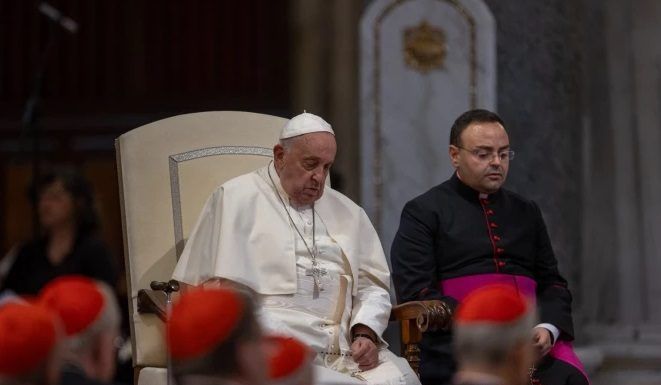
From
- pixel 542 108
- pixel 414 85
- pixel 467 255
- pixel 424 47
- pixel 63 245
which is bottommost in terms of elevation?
pixel 467 255

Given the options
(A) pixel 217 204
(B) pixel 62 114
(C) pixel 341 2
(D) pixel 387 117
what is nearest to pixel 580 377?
(A) pixel 217 204

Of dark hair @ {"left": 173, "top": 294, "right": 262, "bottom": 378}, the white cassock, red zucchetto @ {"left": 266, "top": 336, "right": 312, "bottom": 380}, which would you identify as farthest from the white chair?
dark hair @ {"left": 173, "top": 294, "right": 262, "bottom": 378}

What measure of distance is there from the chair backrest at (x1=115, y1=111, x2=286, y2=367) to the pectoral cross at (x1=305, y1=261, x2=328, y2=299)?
1.71 ft

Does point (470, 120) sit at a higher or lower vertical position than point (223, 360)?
higher

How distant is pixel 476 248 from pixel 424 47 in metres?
2.08

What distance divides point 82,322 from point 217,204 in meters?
2.13

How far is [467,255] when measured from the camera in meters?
5.46

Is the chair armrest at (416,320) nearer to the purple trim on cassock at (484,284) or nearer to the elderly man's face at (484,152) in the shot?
the purple trim on cassock at (484,284)

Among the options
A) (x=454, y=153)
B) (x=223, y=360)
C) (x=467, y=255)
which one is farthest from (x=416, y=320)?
(x=223, y=360)

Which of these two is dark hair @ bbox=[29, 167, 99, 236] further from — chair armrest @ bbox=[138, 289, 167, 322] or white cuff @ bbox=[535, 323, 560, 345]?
white cuff @ bbox=[535, 323, 560, 345]

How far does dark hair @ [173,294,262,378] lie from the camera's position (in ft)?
9.32

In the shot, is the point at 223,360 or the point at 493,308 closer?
the point at 223,360

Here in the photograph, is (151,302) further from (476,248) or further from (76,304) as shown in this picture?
(76,304)

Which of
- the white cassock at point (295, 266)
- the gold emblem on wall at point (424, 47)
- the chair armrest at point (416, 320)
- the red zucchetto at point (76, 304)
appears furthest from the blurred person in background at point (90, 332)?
the gold emblem on wall at point (424, 47)
